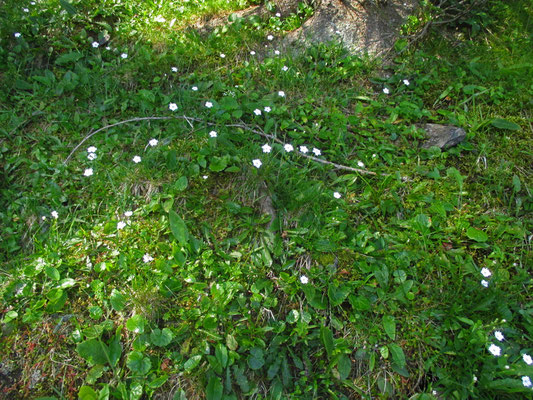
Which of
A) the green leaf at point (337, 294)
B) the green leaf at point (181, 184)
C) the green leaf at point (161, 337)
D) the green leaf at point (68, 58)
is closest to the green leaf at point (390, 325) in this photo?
the green leaf at point (337, 294)

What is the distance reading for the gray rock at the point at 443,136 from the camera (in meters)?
3.15

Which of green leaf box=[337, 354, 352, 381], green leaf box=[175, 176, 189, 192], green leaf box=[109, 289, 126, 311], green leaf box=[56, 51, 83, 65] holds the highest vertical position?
green leaf box=[56, 51, 83, 65]

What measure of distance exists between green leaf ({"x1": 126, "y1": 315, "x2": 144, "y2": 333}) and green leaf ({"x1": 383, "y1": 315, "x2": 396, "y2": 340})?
56.4 inches

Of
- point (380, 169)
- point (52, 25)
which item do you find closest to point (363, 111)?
point (380, 169)

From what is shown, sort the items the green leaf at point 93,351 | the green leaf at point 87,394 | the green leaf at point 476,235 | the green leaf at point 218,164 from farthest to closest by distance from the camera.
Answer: the green leaf at point 218,164 < the green leaf at point 476,235 < the green leaf at point 93,351 < the green leaf at point 87,394

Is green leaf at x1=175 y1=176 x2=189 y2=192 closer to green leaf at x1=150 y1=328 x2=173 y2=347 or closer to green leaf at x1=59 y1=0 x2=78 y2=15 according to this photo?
A: green leaf at x1=150 y1=328 x2=173 y2=347

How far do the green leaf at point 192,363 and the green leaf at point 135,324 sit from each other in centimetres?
32

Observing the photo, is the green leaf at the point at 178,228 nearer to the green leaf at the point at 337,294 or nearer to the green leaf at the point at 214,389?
the green leaf at the point at 214,389

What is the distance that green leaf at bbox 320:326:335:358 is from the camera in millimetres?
2166

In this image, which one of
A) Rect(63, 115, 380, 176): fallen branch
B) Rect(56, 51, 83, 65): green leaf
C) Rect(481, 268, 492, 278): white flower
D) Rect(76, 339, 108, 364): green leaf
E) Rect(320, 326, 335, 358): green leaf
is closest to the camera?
Rect(76, 339, 108, 364): green leaf

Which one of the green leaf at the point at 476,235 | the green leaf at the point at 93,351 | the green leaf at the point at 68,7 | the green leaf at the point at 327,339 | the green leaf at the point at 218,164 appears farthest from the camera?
the green leaf at the point at 68,7

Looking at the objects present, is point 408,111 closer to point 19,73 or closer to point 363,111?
point 363,111

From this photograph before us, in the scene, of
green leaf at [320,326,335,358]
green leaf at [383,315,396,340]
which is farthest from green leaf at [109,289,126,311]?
green leaf at [383,315,396,340]

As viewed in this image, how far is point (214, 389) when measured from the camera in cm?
202
